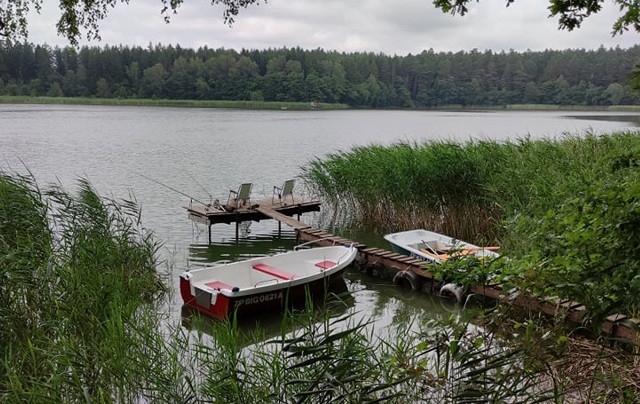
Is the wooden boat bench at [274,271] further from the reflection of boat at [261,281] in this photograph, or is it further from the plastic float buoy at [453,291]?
the plastic float buoy at [453,291]

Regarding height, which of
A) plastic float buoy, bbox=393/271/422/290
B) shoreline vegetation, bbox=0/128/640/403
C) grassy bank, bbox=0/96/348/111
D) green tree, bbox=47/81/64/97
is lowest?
plastic float buoy, bbox=393/271/422/290

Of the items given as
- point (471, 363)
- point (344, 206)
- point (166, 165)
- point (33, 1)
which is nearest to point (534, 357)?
point (471, 363)

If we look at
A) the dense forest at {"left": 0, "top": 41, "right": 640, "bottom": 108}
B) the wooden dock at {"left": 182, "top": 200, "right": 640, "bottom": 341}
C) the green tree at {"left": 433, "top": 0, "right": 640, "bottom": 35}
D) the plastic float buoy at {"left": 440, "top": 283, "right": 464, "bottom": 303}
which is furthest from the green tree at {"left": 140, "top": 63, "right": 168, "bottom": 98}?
the green tree at {"left": 433, "top": 0, "right": 640, "bottom": 35}

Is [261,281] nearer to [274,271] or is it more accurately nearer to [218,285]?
[274,271]

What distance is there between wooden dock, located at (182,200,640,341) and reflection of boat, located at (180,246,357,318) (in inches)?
27.7

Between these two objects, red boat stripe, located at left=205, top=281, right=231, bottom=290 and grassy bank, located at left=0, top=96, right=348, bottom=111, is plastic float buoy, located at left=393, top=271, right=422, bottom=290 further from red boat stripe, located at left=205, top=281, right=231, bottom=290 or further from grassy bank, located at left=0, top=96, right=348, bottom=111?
grassy bank, located at left=0, top=96, right=348, bottom=111

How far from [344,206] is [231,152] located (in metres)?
17.9

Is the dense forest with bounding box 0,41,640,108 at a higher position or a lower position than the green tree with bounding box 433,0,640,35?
higher

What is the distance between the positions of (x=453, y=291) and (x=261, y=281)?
2924mm

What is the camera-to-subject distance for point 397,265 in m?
10.7

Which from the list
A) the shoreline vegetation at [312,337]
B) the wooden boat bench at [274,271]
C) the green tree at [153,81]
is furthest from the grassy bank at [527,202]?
the green tree at [153,81]

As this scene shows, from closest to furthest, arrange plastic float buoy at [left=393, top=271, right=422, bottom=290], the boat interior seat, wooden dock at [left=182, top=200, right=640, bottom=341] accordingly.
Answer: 1. wooden dock at [left=182, top=200, right=640, bottom=341]
2. the boat interior seat
3. plastic float buoy at [left=393, top=271, right=422, bottom=290]

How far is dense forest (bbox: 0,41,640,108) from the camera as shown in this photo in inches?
3292

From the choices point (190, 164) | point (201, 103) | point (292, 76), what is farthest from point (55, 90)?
point (190, 164)
